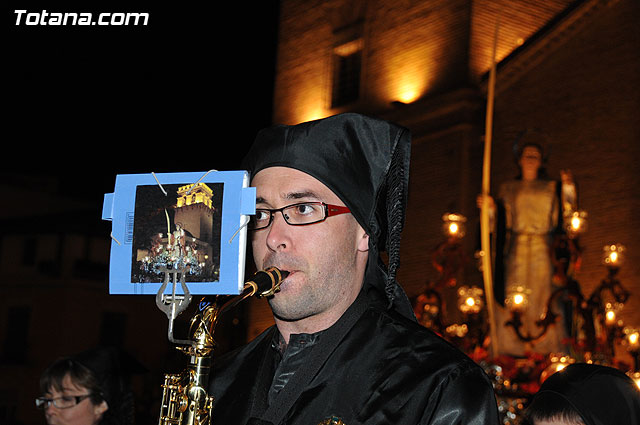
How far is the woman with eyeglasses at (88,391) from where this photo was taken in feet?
16.4

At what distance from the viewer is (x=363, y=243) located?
10.2 feet

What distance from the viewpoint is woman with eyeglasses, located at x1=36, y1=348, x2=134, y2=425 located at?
500 centimetres

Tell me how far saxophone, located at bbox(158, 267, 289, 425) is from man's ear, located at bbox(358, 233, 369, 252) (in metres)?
0.69

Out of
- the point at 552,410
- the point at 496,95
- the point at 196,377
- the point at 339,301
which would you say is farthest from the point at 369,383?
the point at 496,95

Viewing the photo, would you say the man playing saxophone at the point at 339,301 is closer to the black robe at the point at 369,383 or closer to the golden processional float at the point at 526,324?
the black robe at the point at 369,383

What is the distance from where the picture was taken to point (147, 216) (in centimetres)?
234

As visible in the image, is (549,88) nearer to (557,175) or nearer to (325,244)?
(557,175)

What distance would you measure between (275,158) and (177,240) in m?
0.82

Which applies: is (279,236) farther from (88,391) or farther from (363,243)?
(88,391)

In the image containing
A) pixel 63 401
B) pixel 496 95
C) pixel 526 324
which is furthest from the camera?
pixel 496 95

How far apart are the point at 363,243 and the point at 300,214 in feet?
0.98

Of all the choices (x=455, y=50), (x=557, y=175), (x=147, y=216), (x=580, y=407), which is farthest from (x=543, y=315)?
(x=147, y=216)

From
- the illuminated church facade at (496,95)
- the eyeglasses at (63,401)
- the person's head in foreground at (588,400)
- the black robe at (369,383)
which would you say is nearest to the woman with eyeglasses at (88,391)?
the eyeglasses at (63,401)

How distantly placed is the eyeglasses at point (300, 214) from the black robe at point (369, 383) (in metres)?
0.35
